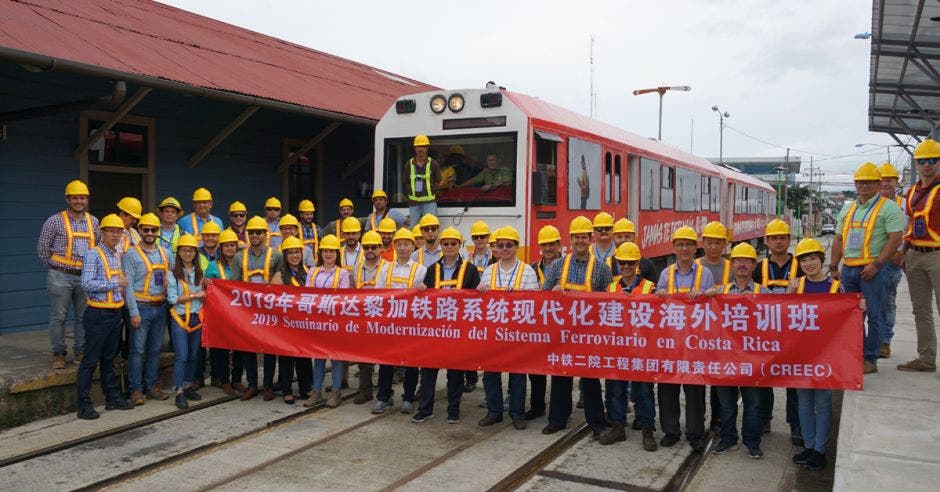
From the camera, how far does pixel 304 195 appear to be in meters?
13.9

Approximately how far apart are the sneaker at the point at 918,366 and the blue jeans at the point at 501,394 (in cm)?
344

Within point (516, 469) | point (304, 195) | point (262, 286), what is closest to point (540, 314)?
point (516, 469)

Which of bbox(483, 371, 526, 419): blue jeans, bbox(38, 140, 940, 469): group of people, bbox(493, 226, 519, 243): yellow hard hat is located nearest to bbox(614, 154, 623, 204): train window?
bbox(38, 140, 940, 469): group of people

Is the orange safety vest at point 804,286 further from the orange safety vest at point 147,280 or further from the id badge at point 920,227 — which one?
the orange safety vest at point 147,280

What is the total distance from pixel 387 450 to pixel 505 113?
4.75 metres

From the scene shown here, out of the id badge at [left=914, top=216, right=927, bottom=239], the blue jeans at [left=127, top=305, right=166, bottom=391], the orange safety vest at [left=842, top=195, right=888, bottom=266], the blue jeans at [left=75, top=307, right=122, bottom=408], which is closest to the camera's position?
the id badge at [left=914, top=216, right=927, bottom=239]

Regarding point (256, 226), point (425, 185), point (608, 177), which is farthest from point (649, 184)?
point (256, 226)

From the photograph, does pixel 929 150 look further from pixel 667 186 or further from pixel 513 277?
pixel 667 186

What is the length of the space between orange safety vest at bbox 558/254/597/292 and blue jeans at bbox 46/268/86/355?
4624 millimetres

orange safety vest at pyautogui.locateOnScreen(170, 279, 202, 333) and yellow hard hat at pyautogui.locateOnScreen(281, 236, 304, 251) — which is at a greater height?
yellow hard hat at pyautogui.locateOnScreen(281, 236, 304, 251)

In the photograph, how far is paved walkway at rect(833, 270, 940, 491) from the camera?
4328 millimetres

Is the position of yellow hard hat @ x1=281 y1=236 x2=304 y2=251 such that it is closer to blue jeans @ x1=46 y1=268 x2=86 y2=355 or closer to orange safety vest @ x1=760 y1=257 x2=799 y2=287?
blue jeans @ x1=46 y1=268 x2=86 y2=355

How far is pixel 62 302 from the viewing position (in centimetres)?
730

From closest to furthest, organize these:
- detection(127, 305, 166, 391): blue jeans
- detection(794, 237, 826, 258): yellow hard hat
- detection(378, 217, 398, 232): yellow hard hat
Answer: detection(794, 237, 826, 258): yellow hard hat → detection(127, 305, 166, 391): blue jeans → detection(378, 217, 398, 232): yellow hard hat
